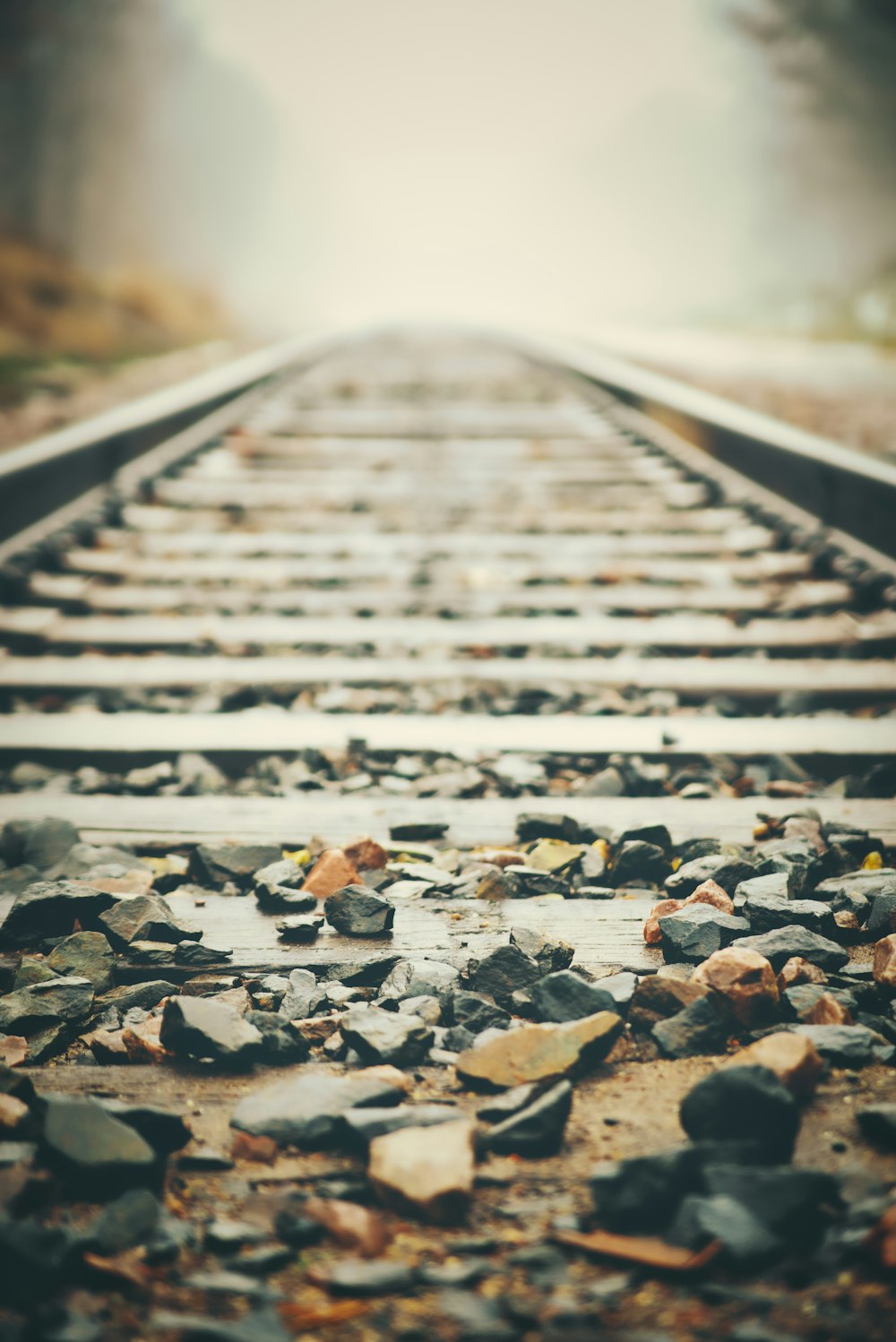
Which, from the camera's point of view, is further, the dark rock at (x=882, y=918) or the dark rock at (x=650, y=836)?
the dark rock at (x=650, y=836)

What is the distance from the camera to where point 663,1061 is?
1.17 m

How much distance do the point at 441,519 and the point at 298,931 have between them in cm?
237

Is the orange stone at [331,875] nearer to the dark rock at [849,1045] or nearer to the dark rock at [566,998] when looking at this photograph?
the dark rock at [566,998]

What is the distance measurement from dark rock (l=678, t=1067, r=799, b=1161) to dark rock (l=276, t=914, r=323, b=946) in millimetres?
553

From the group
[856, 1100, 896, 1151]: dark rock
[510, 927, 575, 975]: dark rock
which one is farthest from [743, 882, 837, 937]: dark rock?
[856, 1100, 896, 1151]: dark rock

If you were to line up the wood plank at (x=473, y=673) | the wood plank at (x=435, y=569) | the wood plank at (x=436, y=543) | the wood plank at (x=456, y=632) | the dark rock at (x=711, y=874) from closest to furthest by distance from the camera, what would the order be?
1. the dark rock at (x=711, y=874)
2. the wood plank at (x=473, y=673)
3. the wood plank at (x=456, y=632)
4. the wood plank at (x=435, y=569)
5. the wood plank at (x=436, y=543)

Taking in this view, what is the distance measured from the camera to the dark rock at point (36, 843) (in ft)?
5.27

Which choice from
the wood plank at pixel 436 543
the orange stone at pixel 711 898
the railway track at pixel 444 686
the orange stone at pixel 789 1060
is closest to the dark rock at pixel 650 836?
the railway track at pixel 444 686

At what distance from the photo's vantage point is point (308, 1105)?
1.06m

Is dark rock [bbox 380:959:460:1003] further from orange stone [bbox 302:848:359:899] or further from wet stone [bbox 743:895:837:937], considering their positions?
wet stone [bbox 743:895:837:937]

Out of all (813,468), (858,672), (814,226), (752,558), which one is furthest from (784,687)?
(814,226)

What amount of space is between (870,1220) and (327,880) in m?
0.84

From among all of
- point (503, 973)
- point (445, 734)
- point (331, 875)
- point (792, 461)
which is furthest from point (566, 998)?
point (792, 461)

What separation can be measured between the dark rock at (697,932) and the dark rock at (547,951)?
12 cm
